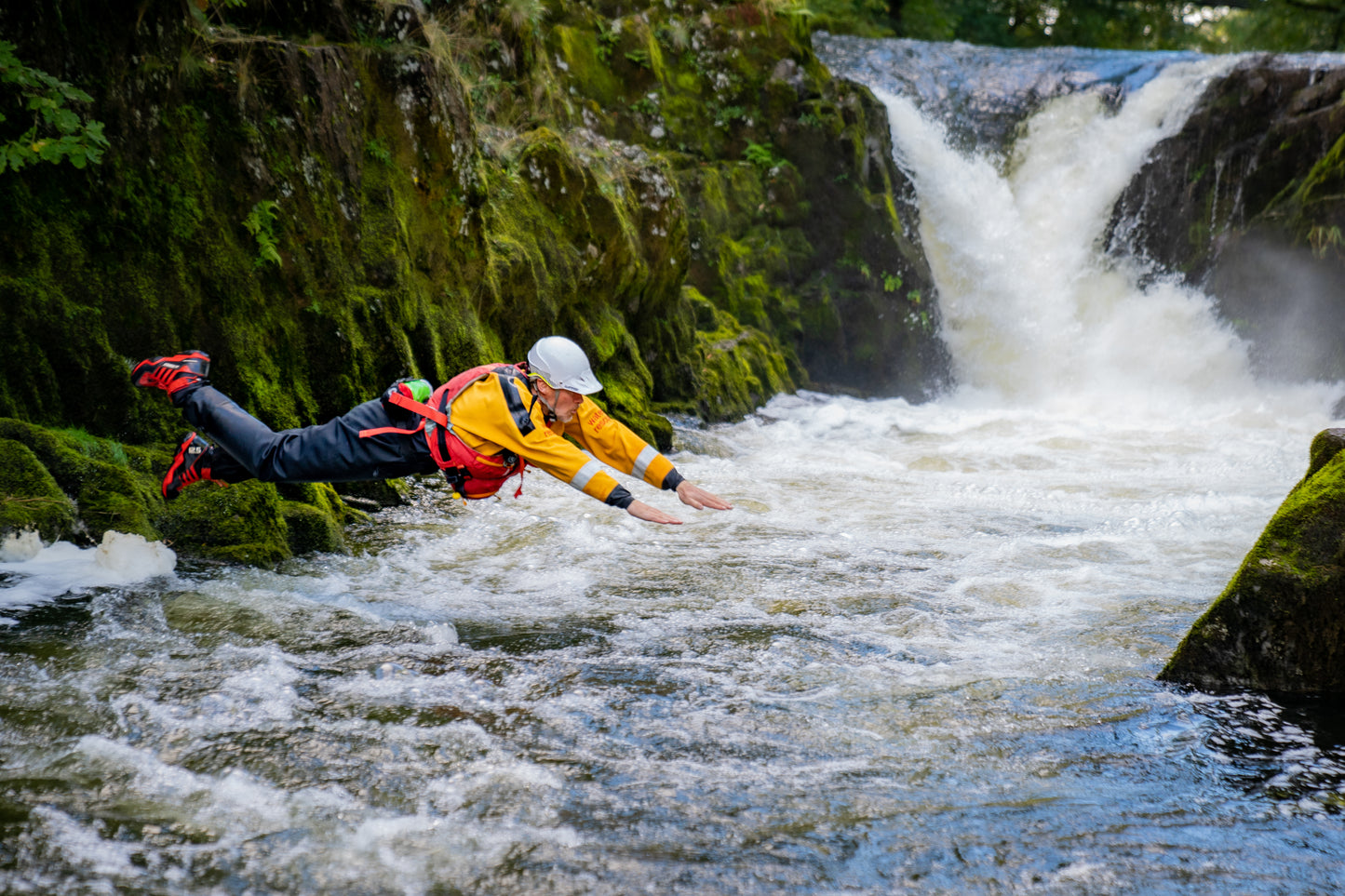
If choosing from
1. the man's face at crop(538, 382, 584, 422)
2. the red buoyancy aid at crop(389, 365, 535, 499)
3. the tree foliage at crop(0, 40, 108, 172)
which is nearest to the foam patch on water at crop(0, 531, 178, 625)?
the red buoyancy aid at crop(389, 365, 535, 499)

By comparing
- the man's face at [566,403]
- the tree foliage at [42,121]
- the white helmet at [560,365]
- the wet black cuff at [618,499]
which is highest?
the tree foliage at [42,121]

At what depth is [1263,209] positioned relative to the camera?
16828 millimetres

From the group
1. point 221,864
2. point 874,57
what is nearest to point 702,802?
point 221,864

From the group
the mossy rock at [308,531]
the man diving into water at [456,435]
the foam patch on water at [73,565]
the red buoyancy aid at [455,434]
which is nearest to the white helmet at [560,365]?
the man diving into water at [456,435]

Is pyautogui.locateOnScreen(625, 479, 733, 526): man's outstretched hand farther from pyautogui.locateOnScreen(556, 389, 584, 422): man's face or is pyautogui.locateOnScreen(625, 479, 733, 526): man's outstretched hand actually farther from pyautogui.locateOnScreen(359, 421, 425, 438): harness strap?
pyautogui.locateOnScreen(359, 421, 425, 438): harness strap

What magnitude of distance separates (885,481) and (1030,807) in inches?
270

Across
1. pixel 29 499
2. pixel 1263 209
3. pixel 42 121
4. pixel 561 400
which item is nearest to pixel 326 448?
pixel 561 400

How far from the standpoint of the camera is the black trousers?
5098 millimetres

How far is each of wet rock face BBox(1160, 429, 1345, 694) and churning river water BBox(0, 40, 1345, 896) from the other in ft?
0.55

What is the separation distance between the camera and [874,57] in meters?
21.1

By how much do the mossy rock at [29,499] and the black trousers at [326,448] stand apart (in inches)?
32.1

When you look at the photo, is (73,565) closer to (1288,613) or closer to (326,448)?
(326,448)

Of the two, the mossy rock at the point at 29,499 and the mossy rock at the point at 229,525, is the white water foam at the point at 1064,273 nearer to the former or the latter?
the mossy rock at the point at 229,525

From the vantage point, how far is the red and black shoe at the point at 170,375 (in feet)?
17.5
